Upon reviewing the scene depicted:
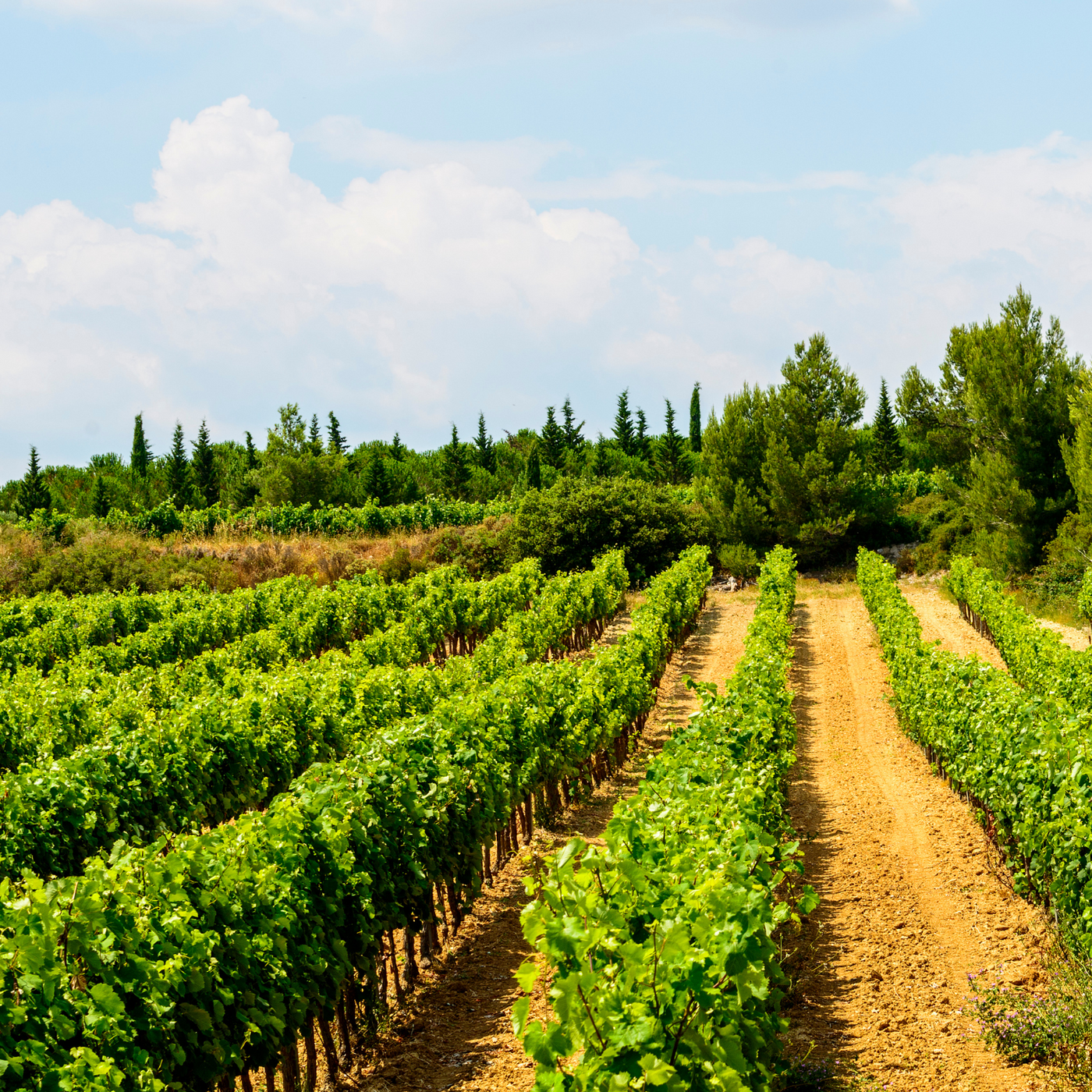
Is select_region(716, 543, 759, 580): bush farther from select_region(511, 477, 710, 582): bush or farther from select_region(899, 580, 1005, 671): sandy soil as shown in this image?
select_region(899, 580, 1005, 671): sandy soil

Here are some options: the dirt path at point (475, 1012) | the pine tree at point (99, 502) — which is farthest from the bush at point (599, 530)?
the pine tree at point (99, 502)

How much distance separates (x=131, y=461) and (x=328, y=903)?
53470 mm

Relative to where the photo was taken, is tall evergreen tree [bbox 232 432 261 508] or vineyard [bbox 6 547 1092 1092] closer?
vineyard [bbox 6 547 1092 1092]

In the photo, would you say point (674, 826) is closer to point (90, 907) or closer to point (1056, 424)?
point (90, 907)

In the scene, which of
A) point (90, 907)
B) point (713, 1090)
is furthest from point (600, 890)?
point (90, 907)

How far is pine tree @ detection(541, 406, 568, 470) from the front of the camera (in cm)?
5650

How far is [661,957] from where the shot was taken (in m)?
3.83

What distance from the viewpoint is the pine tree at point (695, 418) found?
213 feet

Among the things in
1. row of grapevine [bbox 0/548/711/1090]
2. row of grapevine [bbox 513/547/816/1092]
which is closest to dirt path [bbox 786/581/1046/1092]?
row of grapevine [bbox 513/547/816/1092]

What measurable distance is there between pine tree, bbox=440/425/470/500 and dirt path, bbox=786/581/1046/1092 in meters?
42.5

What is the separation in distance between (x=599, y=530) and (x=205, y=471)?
2887 cm

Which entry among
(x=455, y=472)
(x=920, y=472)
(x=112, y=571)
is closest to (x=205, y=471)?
(x=455, y=472)

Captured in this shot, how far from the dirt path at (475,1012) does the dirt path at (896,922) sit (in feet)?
6.11

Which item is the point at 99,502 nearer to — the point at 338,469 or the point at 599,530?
the point at 338,469
